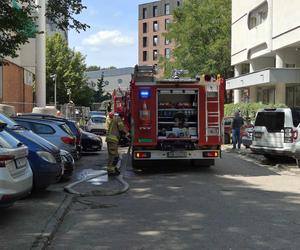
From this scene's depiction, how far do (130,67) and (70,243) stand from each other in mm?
122580

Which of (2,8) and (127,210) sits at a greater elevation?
(2,8)

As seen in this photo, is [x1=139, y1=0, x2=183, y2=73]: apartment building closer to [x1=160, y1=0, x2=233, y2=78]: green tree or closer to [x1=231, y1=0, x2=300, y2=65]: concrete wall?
[x1=160, y1=0, x2=233, y2=78]: green tree

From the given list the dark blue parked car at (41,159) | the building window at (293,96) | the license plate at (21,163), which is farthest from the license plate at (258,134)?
the building window at (293,96)

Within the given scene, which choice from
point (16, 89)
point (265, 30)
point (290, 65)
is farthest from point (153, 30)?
point (16, 89)

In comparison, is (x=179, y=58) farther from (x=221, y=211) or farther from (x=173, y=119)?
(x=221, y=211)

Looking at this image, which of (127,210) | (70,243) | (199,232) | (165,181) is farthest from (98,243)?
(165,181)

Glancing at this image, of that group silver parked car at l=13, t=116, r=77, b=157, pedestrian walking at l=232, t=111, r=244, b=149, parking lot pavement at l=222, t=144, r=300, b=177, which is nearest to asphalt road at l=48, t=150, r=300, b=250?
parking lot pavement at l=222, t=144, r=300, b=177

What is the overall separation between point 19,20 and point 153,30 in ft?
364

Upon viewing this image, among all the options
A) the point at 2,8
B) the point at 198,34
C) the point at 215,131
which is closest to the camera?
the point at 2,8

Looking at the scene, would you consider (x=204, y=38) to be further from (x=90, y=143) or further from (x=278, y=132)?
(x=278, y=132)

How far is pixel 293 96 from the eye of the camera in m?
44.4

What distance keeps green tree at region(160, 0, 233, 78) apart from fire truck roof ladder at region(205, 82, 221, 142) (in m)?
41.3

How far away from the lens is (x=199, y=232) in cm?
794

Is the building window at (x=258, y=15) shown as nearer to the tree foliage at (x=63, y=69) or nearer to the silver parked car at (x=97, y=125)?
the silver parked car at (x=97, y=125)
